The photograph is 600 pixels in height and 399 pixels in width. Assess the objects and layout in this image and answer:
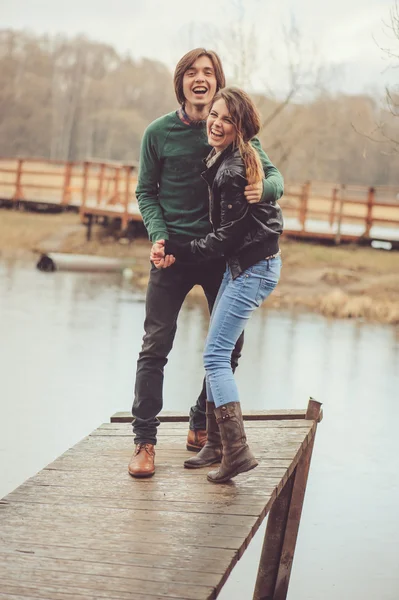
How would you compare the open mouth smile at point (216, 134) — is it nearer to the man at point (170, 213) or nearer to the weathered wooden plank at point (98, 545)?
the man at point (170, 213)

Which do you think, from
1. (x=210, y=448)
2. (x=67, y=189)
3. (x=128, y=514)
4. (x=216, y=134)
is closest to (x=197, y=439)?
(x=210, y=448)

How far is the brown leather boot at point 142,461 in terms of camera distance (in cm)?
314

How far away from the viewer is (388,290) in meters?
13.1

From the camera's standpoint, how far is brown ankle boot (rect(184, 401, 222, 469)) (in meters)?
3.21

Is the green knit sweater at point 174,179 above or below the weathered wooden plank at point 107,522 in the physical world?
above

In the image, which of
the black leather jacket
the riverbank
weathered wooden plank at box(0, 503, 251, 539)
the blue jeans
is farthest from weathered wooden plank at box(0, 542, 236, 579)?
the riverbank

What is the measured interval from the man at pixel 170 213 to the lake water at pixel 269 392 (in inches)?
58.0

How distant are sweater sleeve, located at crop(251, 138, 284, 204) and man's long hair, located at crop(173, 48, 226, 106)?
232mm

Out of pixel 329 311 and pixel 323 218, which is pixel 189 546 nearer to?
pixel 329 311

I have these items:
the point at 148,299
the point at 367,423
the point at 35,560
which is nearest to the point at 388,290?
the point at 367,423

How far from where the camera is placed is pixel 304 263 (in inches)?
582

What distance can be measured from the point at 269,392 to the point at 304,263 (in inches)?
275

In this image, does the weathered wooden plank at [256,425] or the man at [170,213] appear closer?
the man at [170,213]

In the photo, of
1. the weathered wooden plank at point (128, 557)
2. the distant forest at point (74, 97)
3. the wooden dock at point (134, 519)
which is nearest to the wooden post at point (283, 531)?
the wooden dock at point (134, 519)
